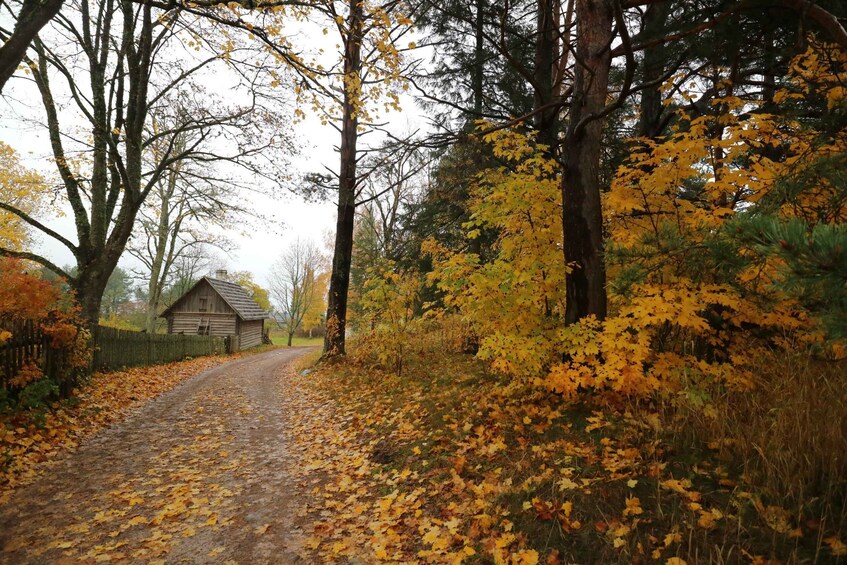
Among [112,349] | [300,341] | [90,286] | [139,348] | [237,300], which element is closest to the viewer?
[90,286]

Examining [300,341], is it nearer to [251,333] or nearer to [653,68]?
[251,333]

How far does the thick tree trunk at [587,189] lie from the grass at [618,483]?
129 centimetres

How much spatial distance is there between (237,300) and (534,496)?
30847mm

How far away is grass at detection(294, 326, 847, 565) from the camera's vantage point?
7.98ft

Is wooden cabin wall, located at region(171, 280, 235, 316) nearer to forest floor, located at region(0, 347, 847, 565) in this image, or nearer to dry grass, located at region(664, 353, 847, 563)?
forest floor, located at region(0, 347, 847, 565)

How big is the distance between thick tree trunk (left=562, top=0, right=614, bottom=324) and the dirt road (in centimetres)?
403

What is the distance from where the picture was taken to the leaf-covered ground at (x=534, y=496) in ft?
8.04

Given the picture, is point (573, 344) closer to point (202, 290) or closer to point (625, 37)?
point (625, 37)

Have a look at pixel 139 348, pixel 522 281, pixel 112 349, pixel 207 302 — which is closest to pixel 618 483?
pixel 522 281

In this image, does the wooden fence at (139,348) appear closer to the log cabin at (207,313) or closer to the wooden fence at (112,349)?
the wooden fence at (112,349)

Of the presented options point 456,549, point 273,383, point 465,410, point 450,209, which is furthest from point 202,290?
point 456,549

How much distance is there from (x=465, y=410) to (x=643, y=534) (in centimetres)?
289

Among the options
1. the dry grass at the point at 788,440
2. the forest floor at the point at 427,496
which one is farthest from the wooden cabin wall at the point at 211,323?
the dry grass at the point at 788,440

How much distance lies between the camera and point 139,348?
1346 cm
